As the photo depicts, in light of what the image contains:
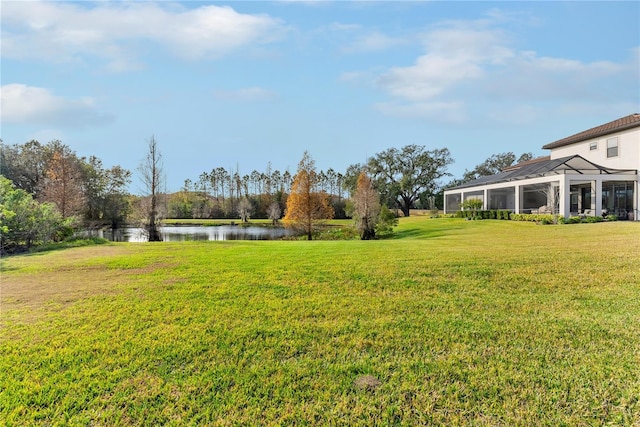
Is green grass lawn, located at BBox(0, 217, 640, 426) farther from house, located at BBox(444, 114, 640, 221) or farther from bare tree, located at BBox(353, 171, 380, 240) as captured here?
house, located at BBox(444, 114, 640, 221)

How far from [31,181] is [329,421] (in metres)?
35.5

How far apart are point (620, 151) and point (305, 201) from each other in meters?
19.0

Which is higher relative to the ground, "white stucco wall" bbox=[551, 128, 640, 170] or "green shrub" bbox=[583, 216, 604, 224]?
"white stucco wall" bbox=[551, 128, 640, 170]

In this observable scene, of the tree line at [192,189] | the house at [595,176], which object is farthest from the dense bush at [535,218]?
the tree line at [192,189]

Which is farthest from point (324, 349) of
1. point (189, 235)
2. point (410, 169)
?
point (410, 169)

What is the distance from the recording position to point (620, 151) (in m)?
20.8

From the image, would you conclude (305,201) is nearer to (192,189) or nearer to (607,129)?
(607,129)

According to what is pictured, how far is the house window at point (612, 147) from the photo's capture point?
21.1 metres

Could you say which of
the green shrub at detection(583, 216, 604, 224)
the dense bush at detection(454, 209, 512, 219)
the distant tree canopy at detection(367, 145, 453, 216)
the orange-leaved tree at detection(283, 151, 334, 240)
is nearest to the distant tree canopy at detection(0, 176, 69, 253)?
the orange-leaved tree at detection(283, 151, 334, 240)

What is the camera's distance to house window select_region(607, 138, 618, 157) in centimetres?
2111

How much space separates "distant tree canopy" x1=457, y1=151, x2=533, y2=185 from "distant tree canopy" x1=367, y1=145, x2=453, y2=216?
28.0ft

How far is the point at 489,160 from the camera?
51.4 metres

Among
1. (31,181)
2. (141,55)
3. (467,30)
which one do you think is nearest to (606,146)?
(467,30)

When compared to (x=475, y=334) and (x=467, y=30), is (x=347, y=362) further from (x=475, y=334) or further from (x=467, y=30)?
(x=467, y=30)
